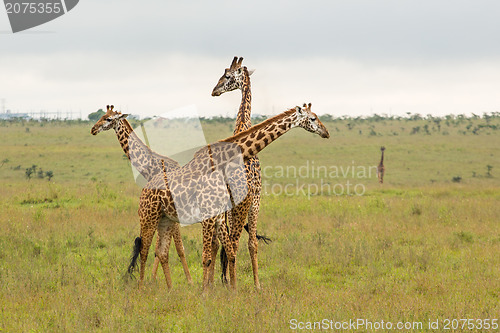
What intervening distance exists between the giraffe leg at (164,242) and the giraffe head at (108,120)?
167 centimetres

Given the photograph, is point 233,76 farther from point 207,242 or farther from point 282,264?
point 282,264

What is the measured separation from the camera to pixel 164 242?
8367mm

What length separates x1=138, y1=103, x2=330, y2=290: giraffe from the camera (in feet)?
25.1

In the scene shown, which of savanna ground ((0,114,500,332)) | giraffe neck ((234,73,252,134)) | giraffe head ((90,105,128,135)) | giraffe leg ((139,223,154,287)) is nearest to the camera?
savanna ground ((0,114,500,332))

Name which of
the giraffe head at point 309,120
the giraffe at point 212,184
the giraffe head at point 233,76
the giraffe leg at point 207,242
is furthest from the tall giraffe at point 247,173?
the giraffe head at point 309,120

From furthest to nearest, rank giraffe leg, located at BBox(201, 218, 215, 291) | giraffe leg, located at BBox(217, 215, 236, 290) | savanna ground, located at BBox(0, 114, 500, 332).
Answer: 1. giraffe leg, located at BBox(217, 215, 236, 290)
2. giraffe leg, located at BBox(201, 218, 215, 291)
3. savanna ground, located at BBox(0, 114, 500, 332)

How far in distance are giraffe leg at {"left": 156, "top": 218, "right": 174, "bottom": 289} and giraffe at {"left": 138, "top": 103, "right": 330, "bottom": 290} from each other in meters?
0.29

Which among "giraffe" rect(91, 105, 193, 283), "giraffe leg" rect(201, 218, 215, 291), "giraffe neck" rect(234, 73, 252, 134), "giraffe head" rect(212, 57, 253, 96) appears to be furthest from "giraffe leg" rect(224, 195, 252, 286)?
"giraffe head" rect(212, 57, 253, 96)

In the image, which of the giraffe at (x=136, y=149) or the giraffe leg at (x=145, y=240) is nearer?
the giraffe leg at (x=145, y=240)

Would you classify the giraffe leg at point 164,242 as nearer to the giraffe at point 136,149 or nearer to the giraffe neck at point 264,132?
the giraffe at point 136,149

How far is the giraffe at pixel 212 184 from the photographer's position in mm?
7641

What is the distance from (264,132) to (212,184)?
103cm

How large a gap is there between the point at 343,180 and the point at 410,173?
4.55 metres

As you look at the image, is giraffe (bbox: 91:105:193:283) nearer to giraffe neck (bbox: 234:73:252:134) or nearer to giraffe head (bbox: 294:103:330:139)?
giraffe neck (bbox: 234:73:252:134)
